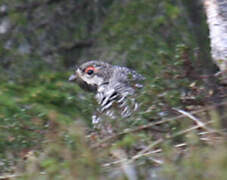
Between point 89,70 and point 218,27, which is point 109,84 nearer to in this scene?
point 89,70

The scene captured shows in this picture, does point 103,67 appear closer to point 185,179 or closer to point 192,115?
point 192,115

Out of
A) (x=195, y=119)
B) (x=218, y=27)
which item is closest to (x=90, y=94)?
(x=218, y=27)

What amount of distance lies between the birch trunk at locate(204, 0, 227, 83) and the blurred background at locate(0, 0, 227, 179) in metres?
0.11

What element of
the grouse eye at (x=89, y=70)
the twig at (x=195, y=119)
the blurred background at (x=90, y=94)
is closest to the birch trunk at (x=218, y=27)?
the blurred background at (x=90, y=94)

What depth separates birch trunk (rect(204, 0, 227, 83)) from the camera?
13.5 ft

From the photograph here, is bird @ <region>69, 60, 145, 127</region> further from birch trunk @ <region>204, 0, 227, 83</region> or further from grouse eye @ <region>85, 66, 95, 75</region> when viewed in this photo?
birch trunk @ <region>204, 0, 227, 83</region>

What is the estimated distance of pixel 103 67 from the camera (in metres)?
5.45

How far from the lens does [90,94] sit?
4.63 metres

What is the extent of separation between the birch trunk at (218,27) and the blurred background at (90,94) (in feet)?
0.37

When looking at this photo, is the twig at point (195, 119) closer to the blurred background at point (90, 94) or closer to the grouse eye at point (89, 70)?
the blurred background at point (90, 94)

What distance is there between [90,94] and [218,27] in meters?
1.12

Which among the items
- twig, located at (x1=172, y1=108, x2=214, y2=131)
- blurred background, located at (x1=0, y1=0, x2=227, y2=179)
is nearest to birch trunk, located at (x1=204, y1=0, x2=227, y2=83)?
blurred background, located at (x1=0, y1=0, x2=227, y2=179)

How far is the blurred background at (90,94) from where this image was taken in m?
3.11

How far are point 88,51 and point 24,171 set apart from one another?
13.7 feet
